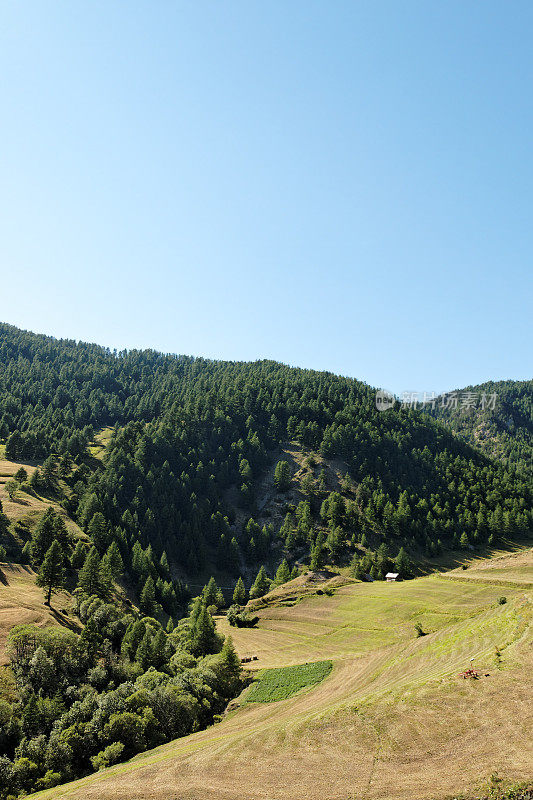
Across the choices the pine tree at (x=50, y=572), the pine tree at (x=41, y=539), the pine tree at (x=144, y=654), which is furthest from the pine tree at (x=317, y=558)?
the pine tree at (x=41, y=539)

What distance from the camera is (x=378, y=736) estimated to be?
118 ft

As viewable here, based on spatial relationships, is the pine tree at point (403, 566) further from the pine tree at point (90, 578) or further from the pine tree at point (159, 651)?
the pine tree at point (90, 578)

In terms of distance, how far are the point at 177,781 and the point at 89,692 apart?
29875 millimetres

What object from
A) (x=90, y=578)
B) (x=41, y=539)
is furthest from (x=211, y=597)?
(x=41, y=539)

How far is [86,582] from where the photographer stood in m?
94.1

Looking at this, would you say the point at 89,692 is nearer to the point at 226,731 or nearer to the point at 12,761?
the point at 12,761

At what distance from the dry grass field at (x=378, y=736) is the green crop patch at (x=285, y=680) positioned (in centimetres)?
167

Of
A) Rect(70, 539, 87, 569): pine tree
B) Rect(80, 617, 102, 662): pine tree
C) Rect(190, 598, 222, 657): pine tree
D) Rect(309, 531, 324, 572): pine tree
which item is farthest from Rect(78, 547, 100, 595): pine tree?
Rect(309, 531, 324, 572): pine tree

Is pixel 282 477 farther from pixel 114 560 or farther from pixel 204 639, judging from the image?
pixel 204 639

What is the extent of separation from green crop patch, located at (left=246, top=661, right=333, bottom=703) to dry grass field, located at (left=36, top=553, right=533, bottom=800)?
65.6 inches

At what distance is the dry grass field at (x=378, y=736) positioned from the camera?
30.6 m

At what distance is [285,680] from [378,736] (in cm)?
3231

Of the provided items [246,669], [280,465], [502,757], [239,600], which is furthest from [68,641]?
[280,465]

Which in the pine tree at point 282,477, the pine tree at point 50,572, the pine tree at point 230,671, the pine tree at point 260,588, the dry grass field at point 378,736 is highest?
the pine tree at point 282,477
